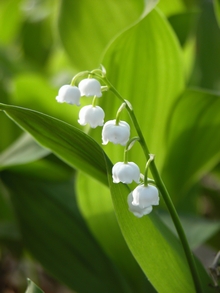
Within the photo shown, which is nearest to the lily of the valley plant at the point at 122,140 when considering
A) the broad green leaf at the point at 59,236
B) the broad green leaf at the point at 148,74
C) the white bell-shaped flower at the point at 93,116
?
the white bell-shaped flower at the point at 93,116

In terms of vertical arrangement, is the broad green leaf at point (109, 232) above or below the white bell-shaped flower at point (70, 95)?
below

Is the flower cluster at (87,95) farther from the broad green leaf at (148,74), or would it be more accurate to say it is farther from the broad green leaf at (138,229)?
the broad green leaf at (148,74)

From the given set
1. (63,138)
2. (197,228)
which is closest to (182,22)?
(197,228)

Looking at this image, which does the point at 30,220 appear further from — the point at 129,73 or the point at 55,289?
the point at 55,289

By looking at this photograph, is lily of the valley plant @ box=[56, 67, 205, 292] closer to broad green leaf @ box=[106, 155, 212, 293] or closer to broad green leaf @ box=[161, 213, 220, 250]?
broad green leaf @ box=[106, 155, 212, 293]

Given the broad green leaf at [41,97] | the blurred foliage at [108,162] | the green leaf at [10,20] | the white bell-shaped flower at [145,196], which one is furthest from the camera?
the green leaf at [10,20]
